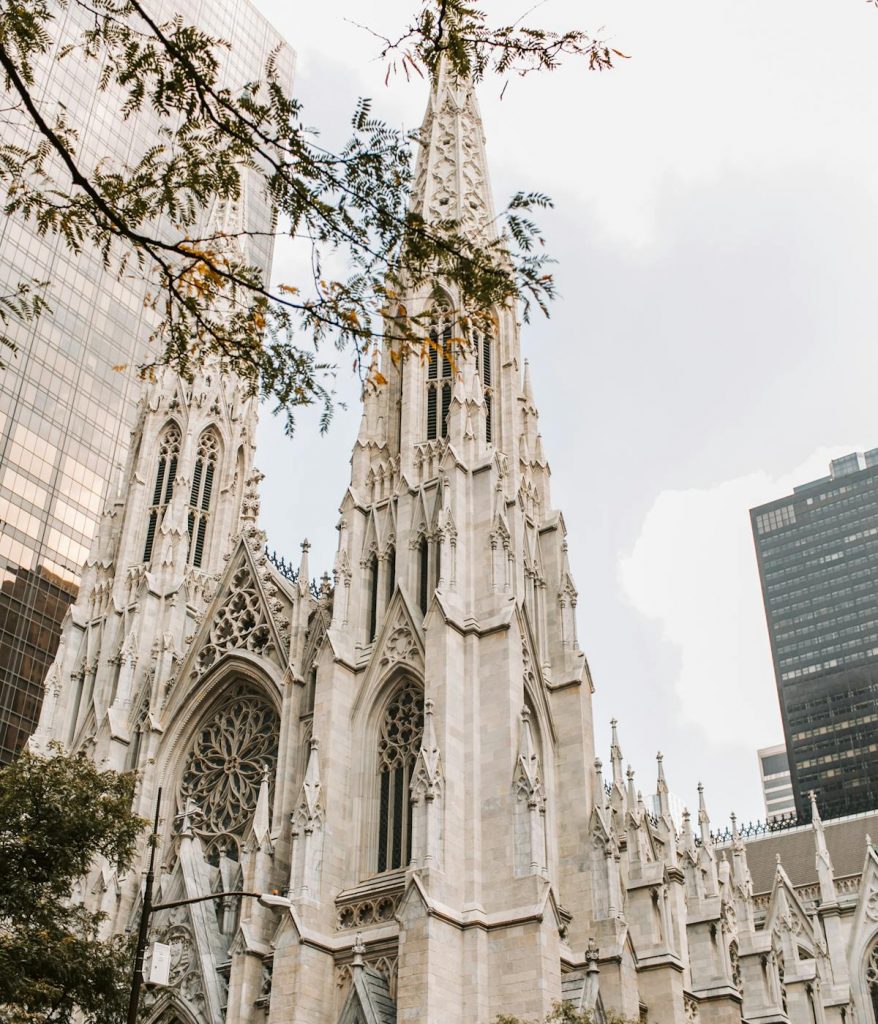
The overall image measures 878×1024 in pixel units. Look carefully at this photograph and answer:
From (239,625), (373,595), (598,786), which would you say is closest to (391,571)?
(373,595)

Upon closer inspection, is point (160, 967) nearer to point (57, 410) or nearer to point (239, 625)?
point (239, 625)

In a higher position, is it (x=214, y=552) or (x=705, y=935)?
(x=214, y=552)

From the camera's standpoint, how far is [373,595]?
33469 millimetres

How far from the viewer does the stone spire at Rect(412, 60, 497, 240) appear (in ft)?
135

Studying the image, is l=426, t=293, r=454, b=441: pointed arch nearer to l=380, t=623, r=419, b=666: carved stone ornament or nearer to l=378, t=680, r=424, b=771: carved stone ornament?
l=380, t=623, r=419, b=666: carved stone ornament

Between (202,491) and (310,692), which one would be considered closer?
(310,692)

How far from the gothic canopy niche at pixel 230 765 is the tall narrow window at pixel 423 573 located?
6.51 meters

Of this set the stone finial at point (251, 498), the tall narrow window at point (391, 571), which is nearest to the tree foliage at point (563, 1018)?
the tall narrow window at point (391, 571)

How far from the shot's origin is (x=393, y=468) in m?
35.7

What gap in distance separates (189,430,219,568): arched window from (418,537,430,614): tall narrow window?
41.7 ft

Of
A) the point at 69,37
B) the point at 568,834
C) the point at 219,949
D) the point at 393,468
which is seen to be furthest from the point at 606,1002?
the point at 69,37

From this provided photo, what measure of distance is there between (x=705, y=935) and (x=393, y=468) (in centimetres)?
1774

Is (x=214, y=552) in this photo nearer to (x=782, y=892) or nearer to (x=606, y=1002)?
(x=606, y=1002)

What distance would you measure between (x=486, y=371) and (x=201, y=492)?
506 inches
